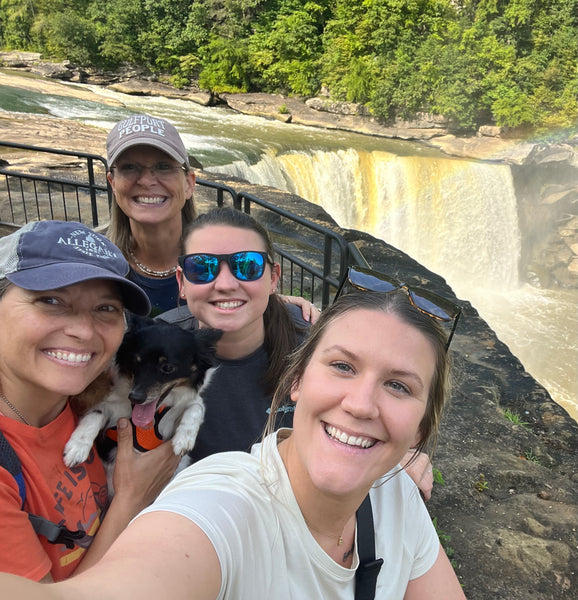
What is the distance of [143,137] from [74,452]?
1655mm

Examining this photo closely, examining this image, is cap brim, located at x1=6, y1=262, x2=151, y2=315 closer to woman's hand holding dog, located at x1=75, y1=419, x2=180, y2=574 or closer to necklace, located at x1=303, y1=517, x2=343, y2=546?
woman's hand holding dog, located at x1=75, y1=419, x2=180, y2=574

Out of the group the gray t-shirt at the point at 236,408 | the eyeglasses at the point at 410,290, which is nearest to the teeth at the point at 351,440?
the eyeglasses at the point at 410,290

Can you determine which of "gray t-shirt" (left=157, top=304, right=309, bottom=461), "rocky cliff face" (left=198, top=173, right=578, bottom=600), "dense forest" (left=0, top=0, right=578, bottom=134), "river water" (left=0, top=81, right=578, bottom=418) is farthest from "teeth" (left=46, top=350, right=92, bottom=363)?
"dense forest" (left=0, top=0, right=578, bottom=134)

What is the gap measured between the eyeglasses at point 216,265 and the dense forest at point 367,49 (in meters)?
26.0

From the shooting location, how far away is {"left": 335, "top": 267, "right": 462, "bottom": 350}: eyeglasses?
1421 mm

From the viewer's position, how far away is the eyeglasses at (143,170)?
2553mm

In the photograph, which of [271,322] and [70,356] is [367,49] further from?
[70,356]

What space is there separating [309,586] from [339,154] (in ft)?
50.6

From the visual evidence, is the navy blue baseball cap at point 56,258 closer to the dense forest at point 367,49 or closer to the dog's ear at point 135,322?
the dog's ear at point 135,322

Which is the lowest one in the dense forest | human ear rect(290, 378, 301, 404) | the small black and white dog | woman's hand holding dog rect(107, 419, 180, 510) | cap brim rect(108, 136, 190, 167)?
woman's hand holding dog rect(107, 419, 180, 510)

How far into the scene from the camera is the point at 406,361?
1.23m

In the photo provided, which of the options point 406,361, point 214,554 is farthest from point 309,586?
point 406,361

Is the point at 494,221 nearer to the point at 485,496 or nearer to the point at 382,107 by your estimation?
the point at 382,107

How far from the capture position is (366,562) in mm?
1198
